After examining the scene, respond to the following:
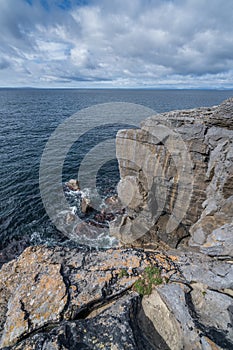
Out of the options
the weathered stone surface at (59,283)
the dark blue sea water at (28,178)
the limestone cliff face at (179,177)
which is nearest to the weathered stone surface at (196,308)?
the weathered stone surface at (59,283)

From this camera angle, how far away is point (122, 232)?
60.0ft

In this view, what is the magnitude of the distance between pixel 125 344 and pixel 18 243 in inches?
730

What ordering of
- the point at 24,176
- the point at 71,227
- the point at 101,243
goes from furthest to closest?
Answer: the point at 24,176
the point at 71,227
the point at 101,243

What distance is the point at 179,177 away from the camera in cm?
1380

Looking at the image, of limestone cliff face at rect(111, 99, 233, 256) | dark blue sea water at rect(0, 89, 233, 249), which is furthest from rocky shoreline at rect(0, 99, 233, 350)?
dark blue sea water at rect(0, 89, 233, 249)

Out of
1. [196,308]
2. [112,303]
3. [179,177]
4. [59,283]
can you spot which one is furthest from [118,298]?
[179,177]

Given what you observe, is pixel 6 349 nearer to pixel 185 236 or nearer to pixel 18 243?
pixel 185 236

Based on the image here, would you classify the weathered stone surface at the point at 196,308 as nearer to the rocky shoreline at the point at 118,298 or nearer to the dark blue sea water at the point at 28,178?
the rocky shoreline at the point at 118,298

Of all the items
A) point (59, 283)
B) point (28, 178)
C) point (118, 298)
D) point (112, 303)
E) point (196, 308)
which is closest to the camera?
point (196, 308)

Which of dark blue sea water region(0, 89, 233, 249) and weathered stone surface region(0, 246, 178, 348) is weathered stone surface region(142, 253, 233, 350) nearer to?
weathered stone surface region(0, 246, 178, 348)

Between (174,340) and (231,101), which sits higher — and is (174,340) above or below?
below

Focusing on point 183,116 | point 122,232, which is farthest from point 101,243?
point 183,116

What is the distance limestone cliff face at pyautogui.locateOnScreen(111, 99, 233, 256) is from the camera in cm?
1116

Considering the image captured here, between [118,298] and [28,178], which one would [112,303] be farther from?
[28,178]
